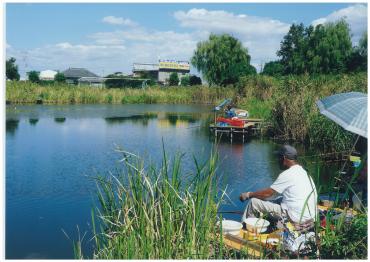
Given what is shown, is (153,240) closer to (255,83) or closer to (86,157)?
(86,157)

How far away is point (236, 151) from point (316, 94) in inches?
128

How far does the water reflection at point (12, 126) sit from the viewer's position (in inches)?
665

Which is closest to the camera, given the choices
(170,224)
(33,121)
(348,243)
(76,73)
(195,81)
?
(348,243)

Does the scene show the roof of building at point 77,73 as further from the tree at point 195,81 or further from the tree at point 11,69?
the tree at point 195,81

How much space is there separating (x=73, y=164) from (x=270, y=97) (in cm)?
1217

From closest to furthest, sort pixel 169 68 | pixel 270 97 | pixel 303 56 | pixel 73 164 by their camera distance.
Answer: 1. pixel 73 164
2. pixel 270 97
3. pixel 303 56
4. pixel 169 68

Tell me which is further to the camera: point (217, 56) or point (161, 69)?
point (161, 69)

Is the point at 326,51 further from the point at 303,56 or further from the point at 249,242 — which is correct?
the point at 249,242

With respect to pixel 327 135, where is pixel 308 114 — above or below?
above

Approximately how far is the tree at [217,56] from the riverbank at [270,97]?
5018mm

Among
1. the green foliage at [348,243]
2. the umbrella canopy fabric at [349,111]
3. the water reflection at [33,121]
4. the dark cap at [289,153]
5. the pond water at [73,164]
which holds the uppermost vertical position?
the umbrella canopy fabric at [349,111]

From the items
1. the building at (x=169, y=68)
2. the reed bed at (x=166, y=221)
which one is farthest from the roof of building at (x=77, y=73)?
the reed bed at (x=166, y=221)

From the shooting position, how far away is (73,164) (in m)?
10.8

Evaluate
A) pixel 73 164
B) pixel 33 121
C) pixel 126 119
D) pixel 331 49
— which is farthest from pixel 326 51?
pixel 73 164
